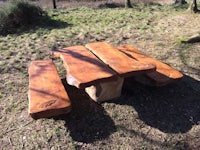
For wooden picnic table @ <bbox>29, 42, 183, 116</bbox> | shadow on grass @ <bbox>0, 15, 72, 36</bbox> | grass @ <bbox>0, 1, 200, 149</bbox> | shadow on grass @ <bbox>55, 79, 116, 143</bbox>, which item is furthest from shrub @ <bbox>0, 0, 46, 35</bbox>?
shadow on grass @ <bbox>55, 79, 116, 143</bbox>

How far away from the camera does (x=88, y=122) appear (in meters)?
2.96

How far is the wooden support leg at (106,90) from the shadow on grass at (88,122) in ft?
0.30

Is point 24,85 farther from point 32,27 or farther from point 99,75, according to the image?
point 32,27

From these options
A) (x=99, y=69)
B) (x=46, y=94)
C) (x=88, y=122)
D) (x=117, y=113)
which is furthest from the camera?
(x=117, y=113)

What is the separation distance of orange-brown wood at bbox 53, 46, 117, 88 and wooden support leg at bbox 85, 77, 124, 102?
27 cm

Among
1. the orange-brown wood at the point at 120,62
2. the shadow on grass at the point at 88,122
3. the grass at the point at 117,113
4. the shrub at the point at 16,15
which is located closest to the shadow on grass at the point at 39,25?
the shrub at the point at 16,15

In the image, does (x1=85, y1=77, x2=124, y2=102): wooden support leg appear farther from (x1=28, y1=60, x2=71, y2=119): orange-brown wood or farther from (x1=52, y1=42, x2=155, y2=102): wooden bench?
(x1=28, y1=60, x2=71, y2=119): orange-brown wood

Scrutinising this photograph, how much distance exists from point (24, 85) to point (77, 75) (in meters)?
1.30

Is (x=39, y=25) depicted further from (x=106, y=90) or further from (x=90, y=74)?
(x=90, y=74)

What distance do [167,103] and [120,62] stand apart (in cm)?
73

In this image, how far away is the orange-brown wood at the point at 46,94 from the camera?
2.49 m

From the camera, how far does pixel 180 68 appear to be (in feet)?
12.9

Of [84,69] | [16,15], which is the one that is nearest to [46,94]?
[84,69]

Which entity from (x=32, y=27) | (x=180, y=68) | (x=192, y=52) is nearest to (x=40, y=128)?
(x=180, y=68)
